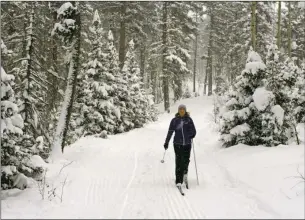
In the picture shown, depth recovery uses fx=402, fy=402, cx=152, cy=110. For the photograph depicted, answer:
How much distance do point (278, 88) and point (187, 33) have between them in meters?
27.4

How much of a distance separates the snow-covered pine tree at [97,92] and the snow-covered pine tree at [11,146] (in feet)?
38.4

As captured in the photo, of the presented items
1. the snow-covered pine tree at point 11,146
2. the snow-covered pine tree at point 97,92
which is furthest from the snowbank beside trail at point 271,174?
the snow-covered pine tree at point 97,92

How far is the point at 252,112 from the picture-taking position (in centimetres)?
1484

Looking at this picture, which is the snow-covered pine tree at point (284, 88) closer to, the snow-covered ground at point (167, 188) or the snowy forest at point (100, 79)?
the snowy forest at point (100, 79)

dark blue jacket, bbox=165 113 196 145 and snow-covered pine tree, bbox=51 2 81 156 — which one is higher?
snow-covered pine tree, bbox=51 2 81 156

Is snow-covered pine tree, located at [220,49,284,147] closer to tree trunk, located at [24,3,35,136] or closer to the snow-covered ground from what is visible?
the snow-covered ground

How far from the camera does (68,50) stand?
1531 cm

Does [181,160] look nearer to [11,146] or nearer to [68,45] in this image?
[11,146]

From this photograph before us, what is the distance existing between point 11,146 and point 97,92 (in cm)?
1308

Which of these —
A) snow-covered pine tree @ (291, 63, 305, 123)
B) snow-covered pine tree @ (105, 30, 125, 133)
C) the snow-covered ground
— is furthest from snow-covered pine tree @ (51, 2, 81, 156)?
snow-covered pine tree @ (291, 63, 305, 123)

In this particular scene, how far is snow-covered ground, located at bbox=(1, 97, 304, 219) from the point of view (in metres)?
8.10

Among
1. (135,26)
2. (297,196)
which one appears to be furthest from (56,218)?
(135,26)

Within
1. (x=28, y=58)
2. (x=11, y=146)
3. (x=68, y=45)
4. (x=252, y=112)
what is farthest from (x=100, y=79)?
(x=11, y=146)

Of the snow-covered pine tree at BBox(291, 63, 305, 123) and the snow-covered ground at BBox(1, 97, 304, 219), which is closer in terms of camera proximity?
the snow-covered ground at BBox(1, 97, 304, 219)
